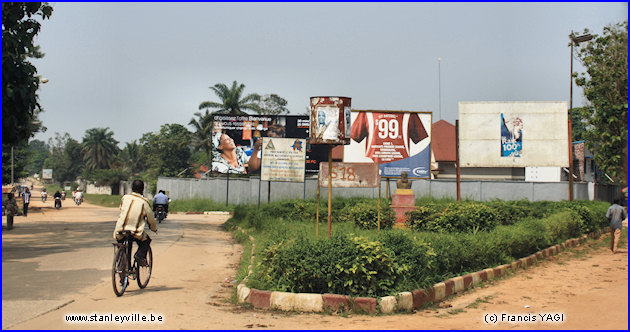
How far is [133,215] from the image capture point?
26.9 feet

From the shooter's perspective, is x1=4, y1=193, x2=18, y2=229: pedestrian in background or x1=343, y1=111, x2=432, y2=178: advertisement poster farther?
x1=343, y1=111, x2=432, y2=178: advertisement poster

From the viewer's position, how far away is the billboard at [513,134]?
25.9 metres

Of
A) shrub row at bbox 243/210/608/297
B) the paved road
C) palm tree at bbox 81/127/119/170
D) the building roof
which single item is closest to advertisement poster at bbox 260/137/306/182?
the paved road

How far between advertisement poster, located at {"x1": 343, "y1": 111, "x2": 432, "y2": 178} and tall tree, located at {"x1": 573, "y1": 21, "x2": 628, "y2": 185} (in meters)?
10.2

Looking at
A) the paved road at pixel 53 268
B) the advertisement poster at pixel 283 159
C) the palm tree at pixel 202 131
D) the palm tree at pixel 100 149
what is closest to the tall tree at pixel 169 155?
the palm tree at pixel 202 131

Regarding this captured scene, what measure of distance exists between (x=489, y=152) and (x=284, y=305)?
2106 centimetres

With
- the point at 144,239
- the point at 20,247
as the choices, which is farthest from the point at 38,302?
the point at 20,247

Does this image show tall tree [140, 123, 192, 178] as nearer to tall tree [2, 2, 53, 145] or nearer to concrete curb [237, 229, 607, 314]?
tall tree [2, 2, 53, 145]

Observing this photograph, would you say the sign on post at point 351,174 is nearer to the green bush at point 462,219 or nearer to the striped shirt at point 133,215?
the green bush at point 462,219

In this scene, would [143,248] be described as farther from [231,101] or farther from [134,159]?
[134,159]

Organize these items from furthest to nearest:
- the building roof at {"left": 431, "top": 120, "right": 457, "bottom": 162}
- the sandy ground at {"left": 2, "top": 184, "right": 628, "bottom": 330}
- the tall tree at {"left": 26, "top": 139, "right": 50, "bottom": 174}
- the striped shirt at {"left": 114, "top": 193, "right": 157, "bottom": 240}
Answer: the tall tree at {"left": 26, "top": 139, "right": 50, "bottom": 174}
the building roof at {"left": 431, "top": 120, "right": 457, "bottom": 162}
the striped shirt at {"left": 114, "top": 193, "right": 157, "bottom": 240}
the sandy ground at {"left": 2, "top": 184, "right": 628, "bottom": 330}

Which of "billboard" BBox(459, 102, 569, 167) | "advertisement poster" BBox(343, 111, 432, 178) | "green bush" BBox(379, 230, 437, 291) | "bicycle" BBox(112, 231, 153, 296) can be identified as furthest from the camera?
"billboard" BBox(459, 102, 569, 167)

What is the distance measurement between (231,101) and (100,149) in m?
52.2

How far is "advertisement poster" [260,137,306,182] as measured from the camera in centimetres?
2136
